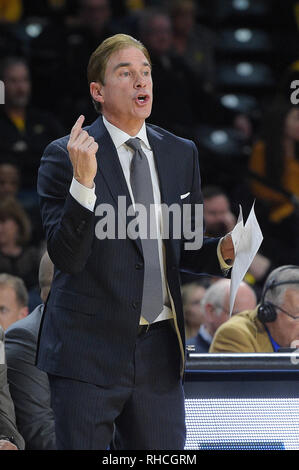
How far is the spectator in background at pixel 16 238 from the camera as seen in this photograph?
5332 mm

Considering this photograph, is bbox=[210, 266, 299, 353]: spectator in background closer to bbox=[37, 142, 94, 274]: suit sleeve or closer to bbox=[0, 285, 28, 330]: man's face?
bbox=[0, 285, 28, 330]: man's face

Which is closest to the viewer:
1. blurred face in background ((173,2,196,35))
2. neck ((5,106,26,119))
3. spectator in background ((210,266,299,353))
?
spectator in background ((210,266,299,353))

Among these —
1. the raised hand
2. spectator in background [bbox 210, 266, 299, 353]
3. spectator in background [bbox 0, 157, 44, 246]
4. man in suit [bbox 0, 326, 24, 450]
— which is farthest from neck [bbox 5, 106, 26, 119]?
the raised hand

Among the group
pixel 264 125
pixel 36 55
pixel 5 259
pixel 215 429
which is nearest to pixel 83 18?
pixel 36 55

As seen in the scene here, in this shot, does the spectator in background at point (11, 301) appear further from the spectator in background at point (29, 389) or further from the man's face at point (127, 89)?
the man's face at point (127, 89)

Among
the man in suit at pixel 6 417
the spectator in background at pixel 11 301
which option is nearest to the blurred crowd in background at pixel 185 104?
the spectator in background at pixel 11 301

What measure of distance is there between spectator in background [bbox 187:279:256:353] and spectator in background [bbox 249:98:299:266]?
4.78 feet

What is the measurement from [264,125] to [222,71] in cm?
174

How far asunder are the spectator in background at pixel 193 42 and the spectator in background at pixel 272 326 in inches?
144

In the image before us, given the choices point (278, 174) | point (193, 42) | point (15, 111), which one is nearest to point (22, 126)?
point (15, 111)

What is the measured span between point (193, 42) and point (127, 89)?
529cm

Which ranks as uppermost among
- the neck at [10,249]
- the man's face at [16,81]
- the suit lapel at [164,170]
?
the man's face at [16,81]

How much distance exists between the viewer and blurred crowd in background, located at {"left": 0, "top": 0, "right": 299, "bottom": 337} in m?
5.43

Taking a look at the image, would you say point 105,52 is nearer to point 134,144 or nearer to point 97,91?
point 97,91
